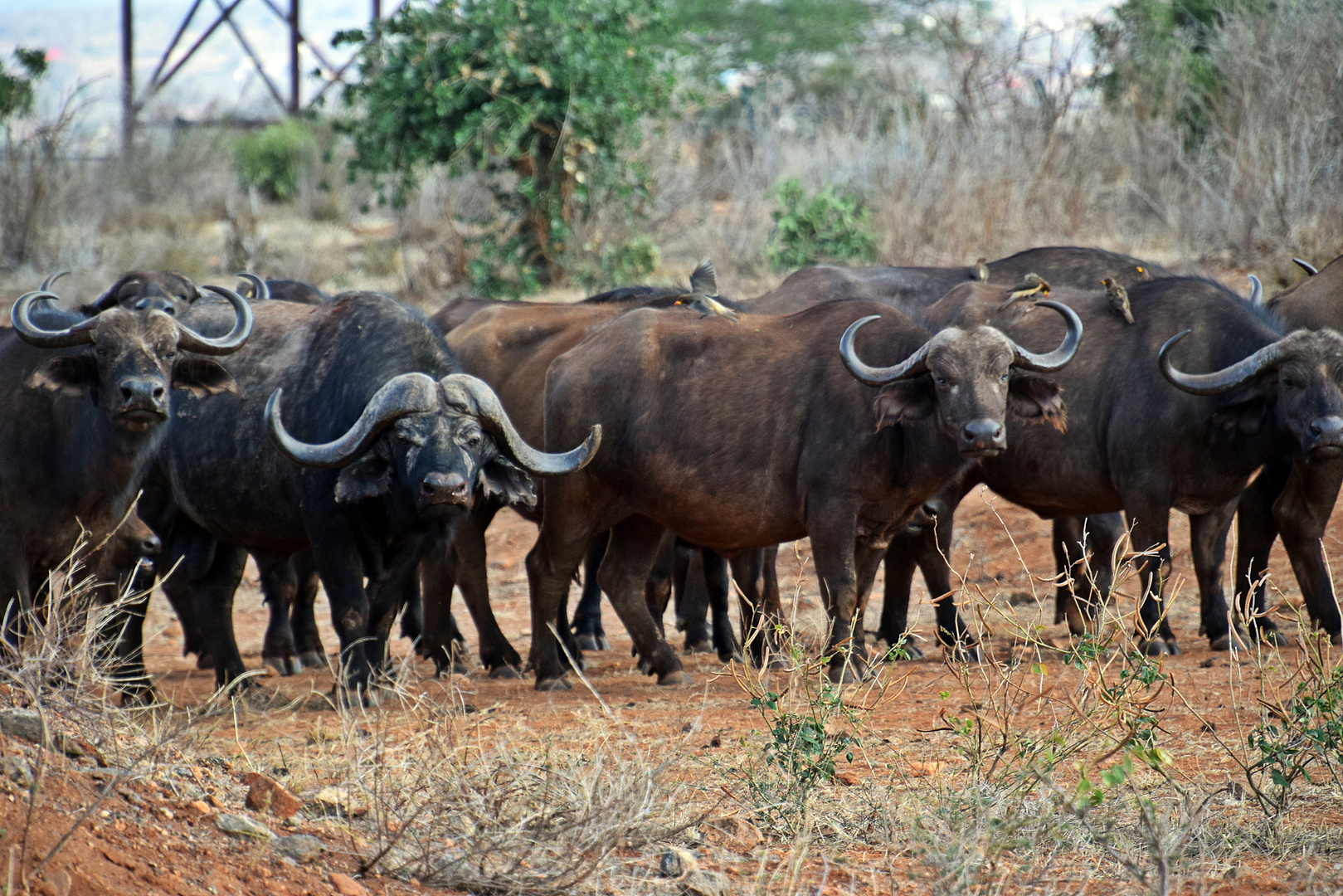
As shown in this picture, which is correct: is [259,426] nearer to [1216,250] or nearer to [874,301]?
[874,301]

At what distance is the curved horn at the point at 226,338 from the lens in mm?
6922

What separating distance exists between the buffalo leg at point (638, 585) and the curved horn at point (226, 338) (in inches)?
91.2

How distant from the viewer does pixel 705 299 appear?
8234 millimetres

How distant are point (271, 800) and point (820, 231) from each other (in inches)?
509

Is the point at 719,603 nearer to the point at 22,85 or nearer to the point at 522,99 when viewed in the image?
the point at 522,99

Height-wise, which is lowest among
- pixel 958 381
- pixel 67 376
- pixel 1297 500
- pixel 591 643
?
pixel 591 643

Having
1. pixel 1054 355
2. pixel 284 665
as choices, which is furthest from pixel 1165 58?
pixel 284 665

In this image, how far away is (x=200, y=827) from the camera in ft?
13.9

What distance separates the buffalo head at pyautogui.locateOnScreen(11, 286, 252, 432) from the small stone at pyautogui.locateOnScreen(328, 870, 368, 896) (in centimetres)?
299

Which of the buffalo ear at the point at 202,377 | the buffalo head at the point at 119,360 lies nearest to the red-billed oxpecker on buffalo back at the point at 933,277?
the buffalo ear at the point at 202,377

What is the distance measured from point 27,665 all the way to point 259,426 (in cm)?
334

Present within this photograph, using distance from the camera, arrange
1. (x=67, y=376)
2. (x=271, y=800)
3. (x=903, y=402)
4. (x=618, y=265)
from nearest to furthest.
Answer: (x=271, y=800), (x=67, y=376), (x=903, y=402), (x=618, y=265)

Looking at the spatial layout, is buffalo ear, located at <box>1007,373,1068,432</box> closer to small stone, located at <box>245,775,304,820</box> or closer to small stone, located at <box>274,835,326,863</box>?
small stone, located at <box>245,775,304,820</box>

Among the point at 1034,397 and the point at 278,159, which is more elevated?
the point at 278,159
